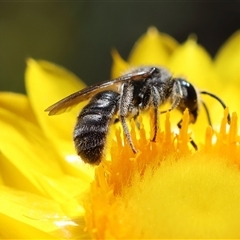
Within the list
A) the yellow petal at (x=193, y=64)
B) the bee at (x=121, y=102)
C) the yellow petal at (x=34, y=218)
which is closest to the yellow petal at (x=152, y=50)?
the yellow petal at (x=193, y=64)

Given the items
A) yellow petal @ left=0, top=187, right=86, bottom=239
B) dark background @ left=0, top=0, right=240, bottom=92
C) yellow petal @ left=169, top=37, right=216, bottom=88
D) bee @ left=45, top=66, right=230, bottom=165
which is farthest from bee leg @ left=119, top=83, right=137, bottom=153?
dark background @ left=0, top=0, right=240, bottom=92

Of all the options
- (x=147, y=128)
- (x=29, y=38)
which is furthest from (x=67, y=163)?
(x=29, y=38)

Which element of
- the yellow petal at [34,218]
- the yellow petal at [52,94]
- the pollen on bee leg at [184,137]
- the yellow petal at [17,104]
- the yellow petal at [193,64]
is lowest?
the yellow petal at [34,218]

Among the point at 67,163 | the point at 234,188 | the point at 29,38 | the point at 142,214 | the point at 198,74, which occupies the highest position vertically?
the point at 29,38

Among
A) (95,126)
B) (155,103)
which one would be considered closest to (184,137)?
(155,103)

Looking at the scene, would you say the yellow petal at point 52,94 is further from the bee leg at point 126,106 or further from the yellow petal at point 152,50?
the bee leg at point 126,106

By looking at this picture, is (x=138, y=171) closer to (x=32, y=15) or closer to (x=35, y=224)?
(x=35, y=224)
